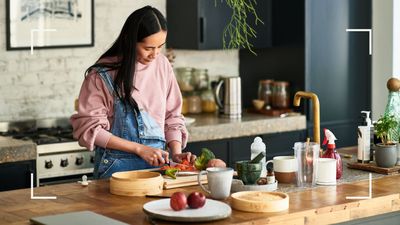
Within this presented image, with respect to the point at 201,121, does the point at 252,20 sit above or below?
above

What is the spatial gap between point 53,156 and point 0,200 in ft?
6.26

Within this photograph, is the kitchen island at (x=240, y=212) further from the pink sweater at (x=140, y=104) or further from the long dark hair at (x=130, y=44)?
the long dark hair at (x=130, y=44)

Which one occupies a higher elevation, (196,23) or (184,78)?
(196,23)

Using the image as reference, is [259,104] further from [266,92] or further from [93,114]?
[93,114]

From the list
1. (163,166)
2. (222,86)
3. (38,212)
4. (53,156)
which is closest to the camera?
(38,212)

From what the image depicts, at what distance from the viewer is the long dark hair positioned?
4.42 metres

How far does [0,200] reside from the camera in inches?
148

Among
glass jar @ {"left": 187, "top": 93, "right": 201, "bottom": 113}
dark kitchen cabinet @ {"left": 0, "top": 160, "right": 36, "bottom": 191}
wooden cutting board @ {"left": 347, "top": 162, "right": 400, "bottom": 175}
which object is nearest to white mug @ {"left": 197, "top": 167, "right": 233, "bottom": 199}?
wooden cutting board @ {"left": 347, "top": 162, "right": 400, "bottom": 175}

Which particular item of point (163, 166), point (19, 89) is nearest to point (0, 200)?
point (163, 166)

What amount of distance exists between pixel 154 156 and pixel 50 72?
237cm

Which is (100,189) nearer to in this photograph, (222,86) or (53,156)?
(53,156)

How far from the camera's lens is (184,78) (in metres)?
7.09

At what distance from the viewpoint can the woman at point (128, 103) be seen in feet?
14.5

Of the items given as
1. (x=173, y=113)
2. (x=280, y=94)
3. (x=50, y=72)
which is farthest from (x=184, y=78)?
(x=173, y=113)
